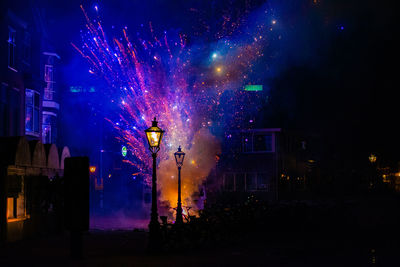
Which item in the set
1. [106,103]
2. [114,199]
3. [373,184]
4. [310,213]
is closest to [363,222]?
[310,213]

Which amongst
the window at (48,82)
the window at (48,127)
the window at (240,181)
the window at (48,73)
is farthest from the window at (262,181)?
the window at (48,73)

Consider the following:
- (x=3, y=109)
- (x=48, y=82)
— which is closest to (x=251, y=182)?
(x=48, y=82)

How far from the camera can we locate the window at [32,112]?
82.4ft

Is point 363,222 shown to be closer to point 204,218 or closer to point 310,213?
point 310,213

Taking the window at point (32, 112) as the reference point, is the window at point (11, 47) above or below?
above

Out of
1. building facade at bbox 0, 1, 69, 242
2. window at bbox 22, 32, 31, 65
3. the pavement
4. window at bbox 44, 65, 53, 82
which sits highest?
window at bbox 44, 65, 53, 82

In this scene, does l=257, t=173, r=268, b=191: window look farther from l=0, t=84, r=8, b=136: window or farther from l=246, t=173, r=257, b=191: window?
l=0, t=84, r=8, b=136: window

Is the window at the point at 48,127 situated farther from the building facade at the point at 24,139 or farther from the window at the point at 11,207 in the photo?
the window at the point at 11,207

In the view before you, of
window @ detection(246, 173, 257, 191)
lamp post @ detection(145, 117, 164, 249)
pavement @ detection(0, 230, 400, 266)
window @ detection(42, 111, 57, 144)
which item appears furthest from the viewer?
window @ detection(246, 173, 257, 191)

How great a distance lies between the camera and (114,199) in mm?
51125

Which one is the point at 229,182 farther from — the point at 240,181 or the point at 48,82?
the point at 48,82

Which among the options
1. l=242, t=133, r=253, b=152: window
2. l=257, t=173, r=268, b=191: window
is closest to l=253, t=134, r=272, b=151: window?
l=242, t=133, r=253, b=152: window

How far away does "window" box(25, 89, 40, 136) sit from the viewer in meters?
25.1

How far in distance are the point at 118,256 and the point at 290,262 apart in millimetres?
4733
